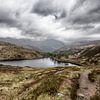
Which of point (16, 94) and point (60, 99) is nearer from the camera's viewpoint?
point (60, 99)

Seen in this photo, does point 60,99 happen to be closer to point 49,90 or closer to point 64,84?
point 49,90

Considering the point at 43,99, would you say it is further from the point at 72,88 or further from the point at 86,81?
the point at 86,81

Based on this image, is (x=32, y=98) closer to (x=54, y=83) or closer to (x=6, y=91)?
(x=54, y=83)

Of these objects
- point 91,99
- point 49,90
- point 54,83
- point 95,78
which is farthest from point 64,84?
point 95,78

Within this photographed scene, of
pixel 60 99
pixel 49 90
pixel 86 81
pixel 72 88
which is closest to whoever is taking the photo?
pixel 60 99

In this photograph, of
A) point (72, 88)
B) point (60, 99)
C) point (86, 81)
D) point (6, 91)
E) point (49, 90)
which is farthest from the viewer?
point (86, 81)

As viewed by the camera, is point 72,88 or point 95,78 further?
point 95,78

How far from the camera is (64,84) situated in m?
54.6

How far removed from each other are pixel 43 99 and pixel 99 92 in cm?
1593

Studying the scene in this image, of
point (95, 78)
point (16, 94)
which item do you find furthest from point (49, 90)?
point (95, 78)

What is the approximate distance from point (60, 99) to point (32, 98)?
263 inches

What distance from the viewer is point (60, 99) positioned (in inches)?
1740

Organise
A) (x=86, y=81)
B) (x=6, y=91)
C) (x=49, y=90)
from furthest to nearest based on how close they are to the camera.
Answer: (x=86, y=81)
(x=6, y=91)
(x=49, y=90)

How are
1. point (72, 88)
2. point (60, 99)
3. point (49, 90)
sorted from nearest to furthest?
point (60, 99) < point (49, 90) < point (72, 88)
